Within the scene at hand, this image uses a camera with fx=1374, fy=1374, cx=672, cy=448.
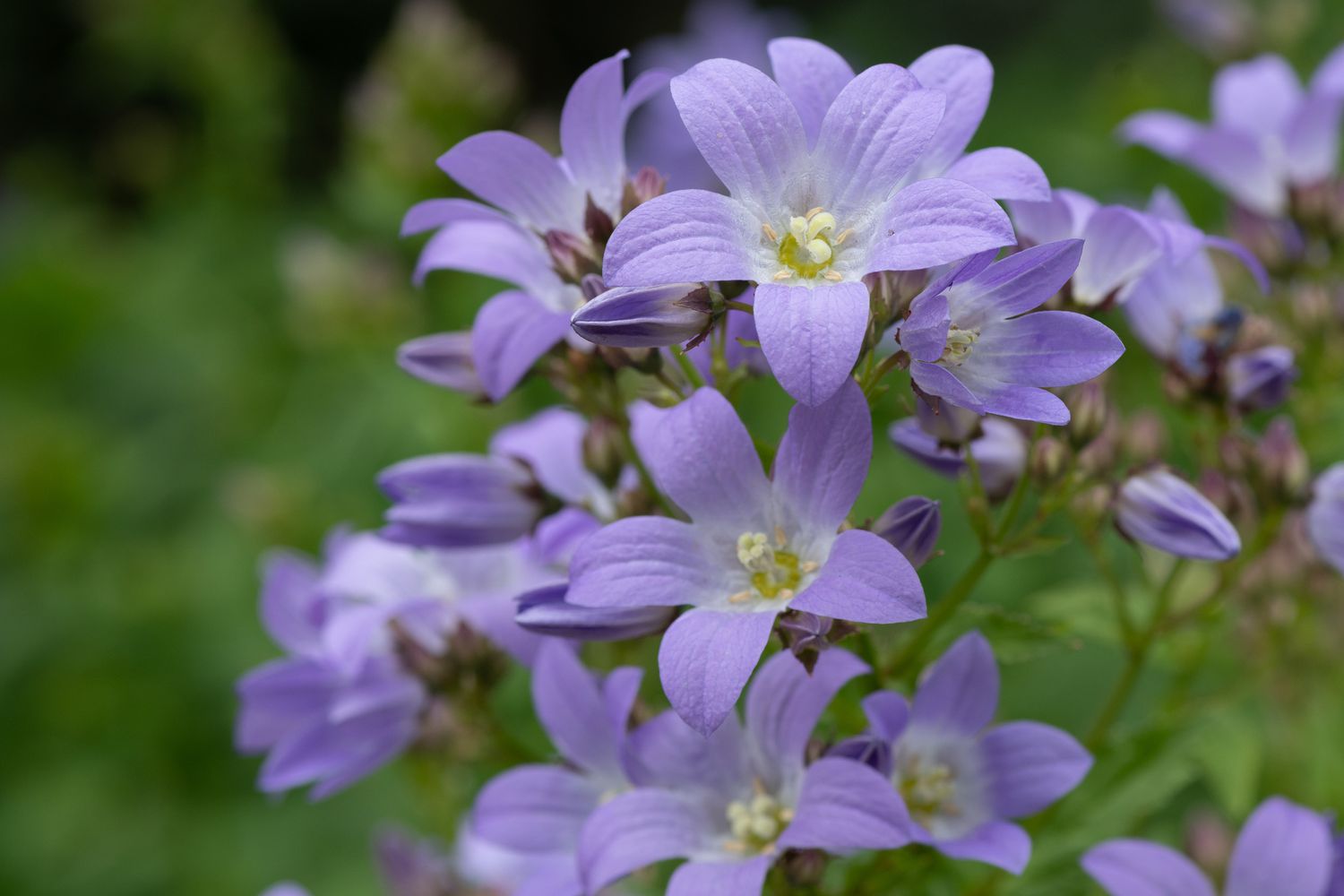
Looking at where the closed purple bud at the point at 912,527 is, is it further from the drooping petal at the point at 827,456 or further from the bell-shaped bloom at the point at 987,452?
the bell-shaped bloom at the point at 987,452

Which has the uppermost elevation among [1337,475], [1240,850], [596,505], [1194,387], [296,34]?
[296,34]

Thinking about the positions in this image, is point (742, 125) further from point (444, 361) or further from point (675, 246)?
point (444, 361)

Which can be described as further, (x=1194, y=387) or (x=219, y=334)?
(x=219, y=334)

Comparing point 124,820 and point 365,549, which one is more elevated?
point 365,549

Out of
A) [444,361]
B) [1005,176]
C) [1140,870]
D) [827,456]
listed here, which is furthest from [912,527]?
[444,361]

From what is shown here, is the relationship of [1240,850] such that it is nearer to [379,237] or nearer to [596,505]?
[596,505]

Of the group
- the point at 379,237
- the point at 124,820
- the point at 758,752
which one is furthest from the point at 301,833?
the point at 758,752

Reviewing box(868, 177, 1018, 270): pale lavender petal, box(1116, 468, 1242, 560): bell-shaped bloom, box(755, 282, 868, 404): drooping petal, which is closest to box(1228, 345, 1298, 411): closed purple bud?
box(1116, 468, 1242, 560): bell-shaped bloom

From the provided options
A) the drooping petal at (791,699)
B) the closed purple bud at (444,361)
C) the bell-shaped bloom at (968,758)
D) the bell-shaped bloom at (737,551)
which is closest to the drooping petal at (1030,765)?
the bell-shaped bloom at (968,758)
